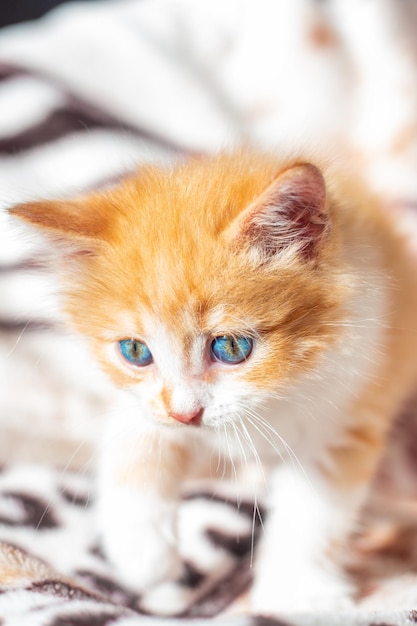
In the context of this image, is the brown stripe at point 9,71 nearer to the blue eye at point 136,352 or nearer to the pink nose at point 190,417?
the blue eye at point 136,352

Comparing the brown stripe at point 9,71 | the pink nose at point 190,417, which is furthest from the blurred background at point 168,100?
the pink nose at point 190,417

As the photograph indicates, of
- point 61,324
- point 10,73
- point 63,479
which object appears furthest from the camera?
point 10,73

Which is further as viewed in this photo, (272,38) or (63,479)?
(272,38)

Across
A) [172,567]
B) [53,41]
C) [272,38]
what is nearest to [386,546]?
[172,567]

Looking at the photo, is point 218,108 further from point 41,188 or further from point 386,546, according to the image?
point 386,546

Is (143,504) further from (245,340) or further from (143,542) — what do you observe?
(245,340)

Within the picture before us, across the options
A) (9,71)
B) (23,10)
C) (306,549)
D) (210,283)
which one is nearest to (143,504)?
(306,549)

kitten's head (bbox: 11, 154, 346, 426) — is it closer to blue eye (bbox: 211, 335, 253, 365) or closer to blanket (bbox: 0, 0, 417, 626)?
blue eye (bbox: 211, 335, 253, 365)

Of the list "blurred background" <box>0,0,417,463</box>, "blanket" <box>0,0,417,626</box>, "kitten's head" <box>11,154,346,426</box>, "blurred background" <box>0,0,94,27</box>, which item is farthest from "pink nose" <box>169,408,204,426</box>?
"blurred background" <box>0,0,94,27</box>
